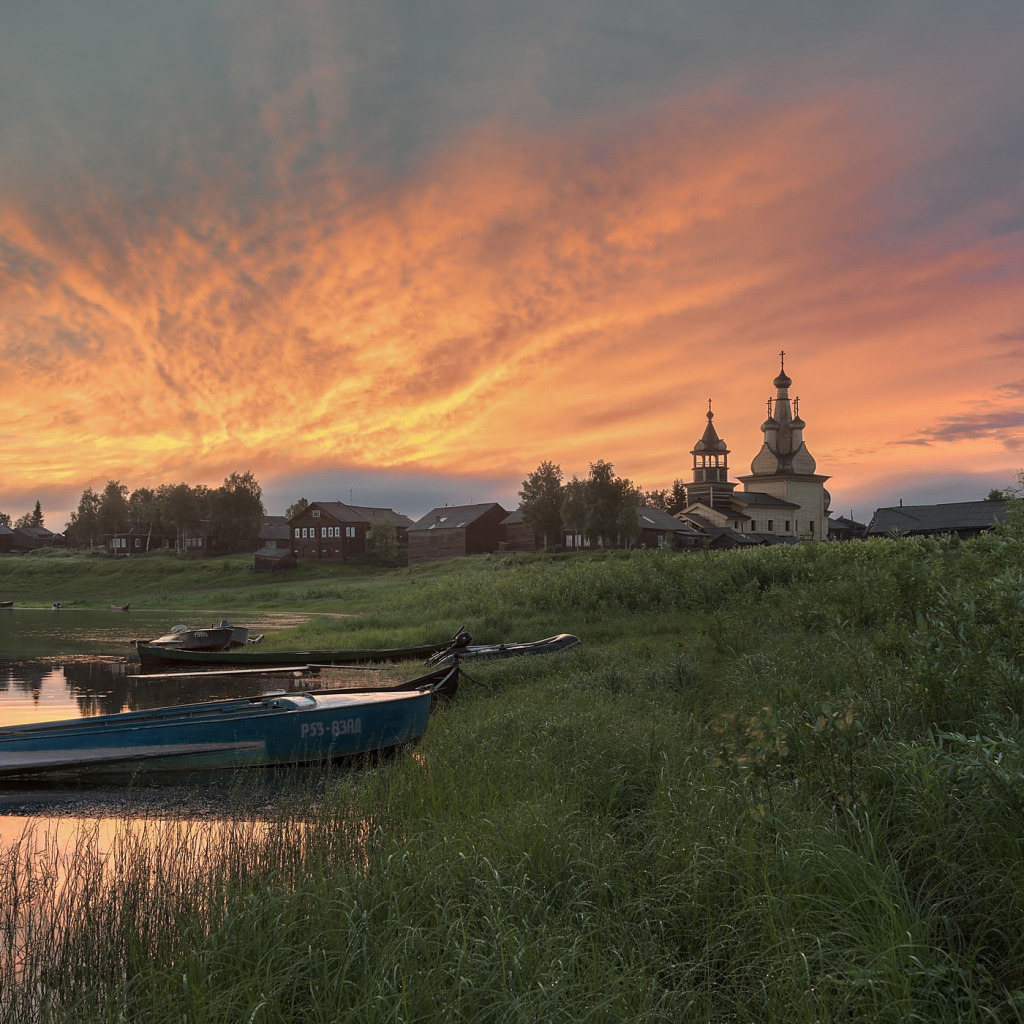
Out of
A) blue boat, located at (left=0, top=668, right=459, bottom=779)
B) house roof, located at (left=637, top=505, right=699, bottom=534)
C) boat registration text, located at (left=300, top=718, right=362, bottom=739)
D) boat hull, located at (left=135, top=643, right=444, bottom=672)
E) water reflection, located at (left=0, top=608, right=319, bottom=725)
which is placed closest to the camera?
blue boat, located at (left=0, top=668, right=459, bottom=779)

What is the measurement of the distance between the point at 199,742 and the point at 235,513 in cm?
9253

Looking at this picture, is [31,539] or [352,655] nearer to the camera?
[352,655]

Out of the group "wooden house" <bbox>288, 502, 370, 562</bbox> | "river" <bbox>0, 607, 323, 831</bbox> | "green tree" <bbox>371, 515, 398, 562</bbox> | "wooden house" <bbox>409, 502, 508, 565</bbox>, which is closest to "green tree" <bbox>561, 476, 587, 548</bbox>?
"wooden house" <bbox>409, 502, 508, 565</bbox>

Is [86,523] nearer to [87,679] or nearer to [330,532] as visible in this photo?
[330,532]

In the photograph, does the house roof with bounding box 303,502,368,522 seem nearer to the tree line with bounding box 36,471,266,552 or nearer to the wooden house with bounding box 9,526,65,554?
the tree line with bounding box 36,471,266,552

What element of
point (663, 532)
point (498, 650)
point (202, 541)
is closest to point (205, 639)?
point (498, 650)

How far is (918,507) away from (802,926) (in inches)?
2941

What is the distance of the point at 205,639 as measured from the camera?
2842 cm

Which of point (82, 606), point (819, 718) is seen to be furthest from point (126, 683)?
point (82, 606)

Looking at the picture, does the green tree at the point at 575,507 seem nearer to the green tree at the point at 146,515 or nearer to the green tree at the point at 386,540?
the green tree at the point at 386,540

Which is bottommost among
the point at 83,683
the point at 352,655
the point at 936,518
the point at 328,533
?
the point at 83,683

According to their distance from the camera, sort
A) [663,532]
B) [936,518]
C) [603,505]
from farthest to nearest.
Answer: [663,532], [603,505], [936,518]

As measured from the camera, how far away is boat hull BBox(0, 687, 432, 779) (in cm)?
1206

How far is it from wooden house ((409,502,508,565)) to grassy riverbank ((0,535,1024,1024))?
7971 centimetres
